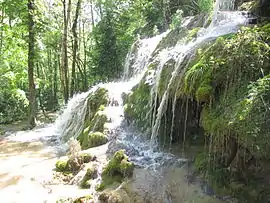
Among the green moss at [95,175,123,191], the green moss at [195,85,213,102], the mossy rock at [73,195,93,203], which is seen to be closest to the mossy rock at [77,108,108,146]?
the green moss at [95,175,123,191]

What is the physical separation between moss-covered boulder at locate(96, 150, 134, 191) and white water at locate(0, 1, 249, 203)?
0.68ft

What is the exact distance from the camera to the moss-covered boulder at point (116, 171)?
230 inches

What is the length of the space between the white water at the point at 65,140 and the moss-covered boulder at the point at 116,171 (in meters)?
0.21

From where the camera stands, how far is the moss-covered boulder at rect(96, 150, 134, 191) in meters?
5.85

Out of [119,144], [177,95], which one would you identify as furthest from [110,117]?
[177,95]

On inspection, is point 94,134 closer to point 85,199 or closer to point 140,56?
point 85,199

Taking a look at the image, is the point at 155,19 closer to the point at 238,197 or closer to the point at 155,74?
the point at 155,74

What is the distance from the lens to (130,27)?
Answer: 17.8m

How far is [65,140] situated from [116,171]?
509cm

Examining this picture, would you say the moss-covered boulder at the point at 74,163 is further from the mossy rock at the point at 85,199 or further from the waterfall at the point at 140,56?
the waterfall at the point at 140,56

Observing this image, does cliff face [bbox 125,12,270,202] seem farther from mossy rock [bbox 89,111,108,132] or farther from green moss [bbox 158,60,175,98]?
mossy rock [bbox 89,111,108,132]

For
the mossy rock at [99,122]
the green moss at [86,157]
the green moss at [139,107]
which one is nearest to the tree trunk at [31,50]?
the mossy rock at [99,122]

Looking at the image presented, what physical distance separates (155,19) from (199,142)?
1085 cm

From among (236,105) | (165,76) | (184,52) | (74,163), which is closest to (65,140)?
(74,163)
